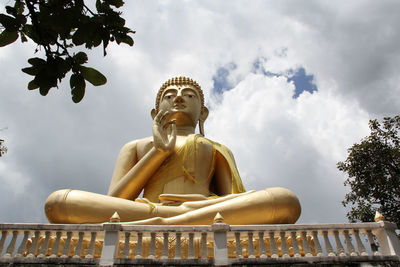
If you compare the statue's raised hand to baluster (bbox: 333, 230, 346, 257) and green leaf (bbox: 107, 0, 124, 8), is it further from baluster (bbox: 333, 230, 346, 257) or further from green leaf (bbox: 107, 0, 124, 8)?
green leaf (bbox: 107, 0, 124, 8)

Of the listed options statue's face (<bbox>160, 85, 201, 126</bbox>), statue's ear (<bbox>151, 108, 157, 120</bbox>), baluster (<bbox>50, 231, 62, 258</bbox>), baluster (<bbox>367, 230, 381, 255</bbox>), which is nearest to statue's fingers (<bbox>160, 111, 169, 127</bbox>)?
statue's face (<bbox>160, 85, 201, 126</bbox>)

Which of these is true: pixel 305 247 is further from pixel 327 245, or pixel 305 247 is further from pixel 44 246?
pixel 44 246

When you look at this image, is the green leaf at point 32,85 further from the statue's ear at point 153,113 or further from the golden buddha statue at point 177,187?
the statue's ear at point 153,113

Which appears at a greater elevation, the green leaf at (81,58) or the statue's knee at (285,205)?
the statue's knee at (285,205)

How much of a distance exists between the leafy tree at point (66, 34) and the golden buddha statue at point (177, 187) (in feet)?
14.4

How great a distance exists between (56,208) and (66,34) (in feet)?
16.8

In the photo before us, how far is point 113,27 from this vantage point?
2.46m

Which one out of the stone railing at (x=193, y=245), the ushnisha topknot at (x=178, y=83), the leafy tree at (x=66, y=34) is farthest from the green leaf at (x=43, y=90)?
the ushnisha topknot at (x=178, y=83)

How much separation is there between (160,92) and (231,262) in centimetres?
680

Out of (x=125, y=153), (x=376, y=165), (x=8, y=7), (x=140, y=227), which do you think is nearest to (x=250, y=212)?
(x=140, y=227)

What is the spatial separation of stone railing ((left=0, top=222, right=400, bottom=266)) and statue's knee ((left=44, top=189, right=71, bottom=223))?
2.94 ft

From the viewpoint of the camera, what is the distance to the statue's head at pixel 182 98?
1001 cm

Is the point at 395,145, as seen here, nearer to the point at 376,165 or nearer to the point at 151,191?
the point at 376,165

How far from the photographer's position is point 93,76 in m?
2.43
